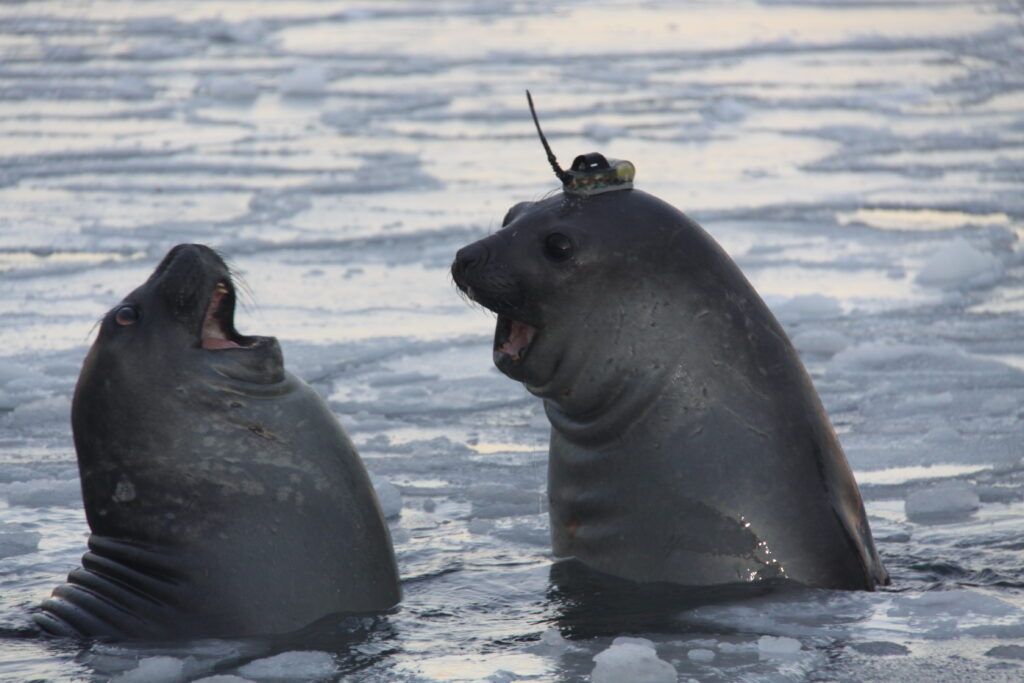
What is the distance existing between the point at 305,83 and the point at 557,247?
1306 cm

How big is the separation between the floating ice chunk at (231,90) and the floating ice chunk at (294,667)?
13071mm

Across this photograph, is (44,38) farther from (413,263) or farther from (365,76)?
(413,263)

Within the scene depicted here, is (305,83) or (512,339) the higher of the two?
(305,83)

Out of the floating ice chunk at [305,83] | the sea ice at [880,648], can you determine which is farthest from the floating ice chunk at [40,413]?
the floating ice chunk at [305,83]

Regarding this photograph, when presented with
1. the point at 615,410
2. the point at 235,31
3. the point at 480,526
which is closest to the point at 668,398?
the point at 615,410

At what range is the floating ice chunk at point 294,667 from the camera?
4.85m

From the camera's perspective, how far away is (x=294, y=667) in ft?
16.1

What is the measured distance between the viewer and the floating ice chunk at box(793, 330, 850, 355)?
903 cm

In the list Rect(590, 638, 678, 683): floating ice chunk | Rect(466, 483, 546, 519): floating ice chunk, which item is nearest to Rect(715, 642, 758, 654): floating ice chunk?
Rect(590, 638, 678, 683): floating ice chunk

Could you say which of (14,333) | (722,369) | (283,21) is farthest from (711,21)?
(722,369)

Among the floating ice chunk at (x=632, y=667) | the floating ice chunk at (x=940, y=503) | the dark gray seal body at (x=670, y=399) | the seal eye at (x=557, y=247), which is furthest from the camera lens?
the floating ice chunk at (x=940, y=503)

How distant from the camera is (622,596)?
552 centimetres

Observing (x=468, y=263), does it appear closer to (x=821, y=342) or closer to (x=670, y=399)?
(x=670, y=399)

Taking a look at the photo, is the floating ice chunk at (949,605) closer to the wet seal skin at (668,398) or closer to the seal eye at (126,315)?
the wet seal skin at (668,398)
